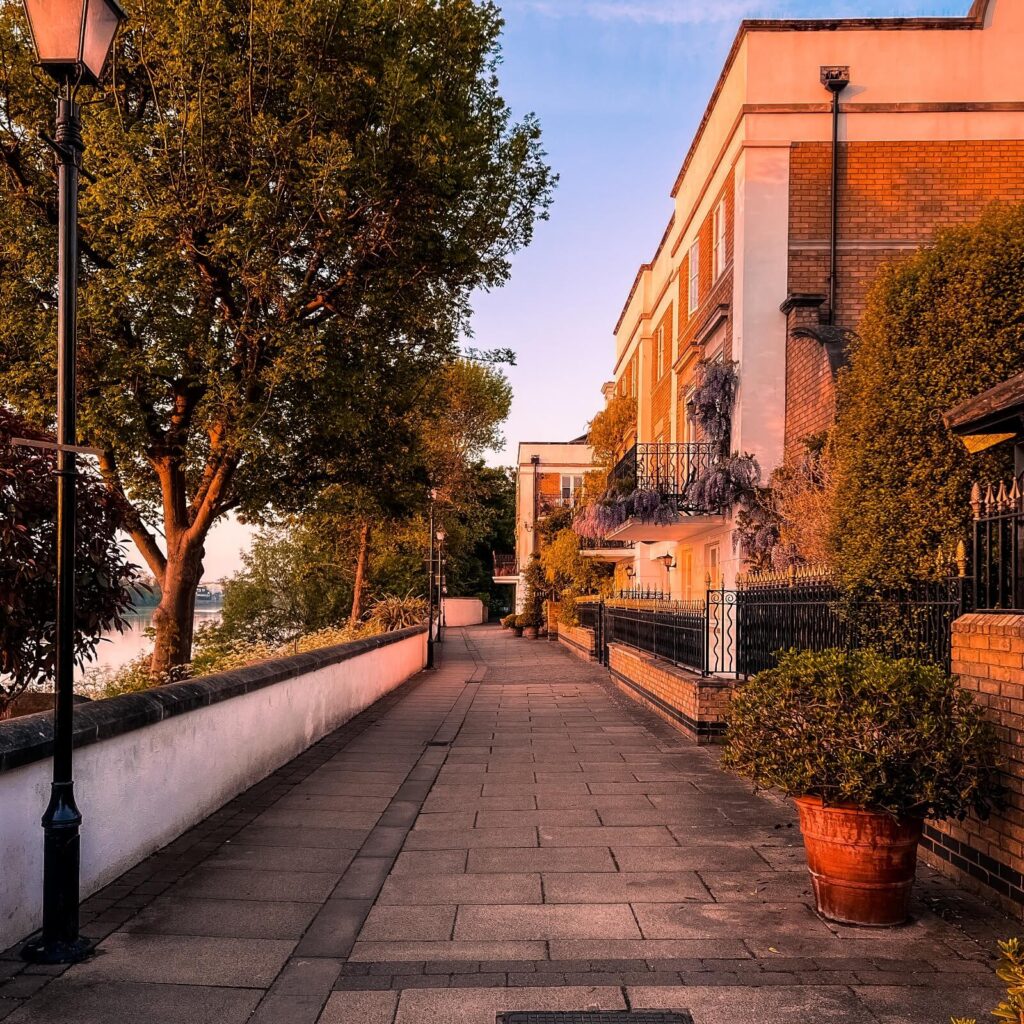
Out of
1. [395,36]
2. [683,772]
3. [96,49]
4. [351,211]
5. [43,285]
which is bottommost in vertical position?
[683,772]

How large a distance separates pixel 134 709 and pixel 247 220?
8845 mm

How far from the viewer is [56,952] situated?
14.6 ft

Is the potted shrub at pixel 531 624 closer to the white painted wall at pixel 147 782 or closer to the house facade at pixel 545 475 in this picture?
the house facade at pixel 545 475

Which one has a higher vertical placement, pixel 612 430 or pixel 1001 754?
pixel 612 430

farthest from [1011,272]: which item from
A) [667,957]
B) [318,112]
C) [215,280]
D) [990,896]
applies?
[215,280]

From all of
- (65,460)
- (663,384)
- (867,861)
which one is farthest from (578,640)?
(65,460)

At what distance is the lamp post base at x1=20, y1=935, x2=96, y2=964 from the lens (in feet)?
14.6

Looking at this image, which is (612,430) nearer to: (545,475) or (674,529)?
(674,529)

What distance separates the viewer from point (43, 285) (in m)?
14.1

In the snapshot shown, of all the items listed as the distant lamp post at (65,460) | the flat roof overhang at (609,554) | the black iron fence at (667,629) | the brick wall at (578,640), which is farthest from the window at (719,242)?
the distant lamp post at (65,460)

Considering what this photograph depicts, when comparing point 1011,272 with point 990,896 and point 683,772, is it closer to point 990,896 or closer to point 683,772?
point 683,772

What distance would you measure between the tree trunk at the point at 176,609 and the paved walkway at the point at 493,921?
7722 mm

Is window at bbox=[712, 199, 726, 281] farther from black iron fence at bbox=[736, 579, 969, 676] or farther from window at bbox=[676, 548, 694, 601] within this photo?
black iron fence at bbox=[736, 579, 969, 676]

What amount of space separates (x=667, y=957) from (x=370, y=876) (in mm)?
2083
